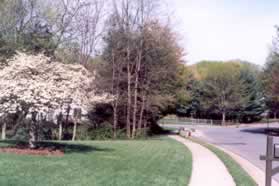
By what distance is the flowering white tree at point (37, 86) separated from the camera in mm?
12609

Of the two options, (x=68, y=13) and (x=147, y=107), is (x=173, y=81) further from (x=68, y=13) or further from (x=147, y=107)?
(x=68, y=13)

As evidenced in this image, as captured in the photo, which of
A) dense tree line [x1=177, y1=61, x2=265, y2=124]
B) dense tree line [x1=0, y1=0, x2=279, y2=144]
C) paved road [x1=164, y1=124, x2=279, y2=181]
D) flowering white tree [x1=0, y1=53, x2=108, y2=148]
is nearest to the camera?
flowering white tree [x1=0, y1=53, x2=108, y2=148]

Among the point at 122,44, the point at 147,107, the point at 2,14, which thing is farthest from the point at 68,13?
the point at 147,107

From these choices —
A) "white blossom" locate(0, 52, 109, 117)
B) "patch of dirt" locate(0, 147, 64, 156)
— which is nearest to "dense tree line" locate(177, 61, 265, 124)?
"white blossom" locate(0, 52, 109, 117)

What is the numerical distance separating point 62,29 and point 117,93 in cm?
596

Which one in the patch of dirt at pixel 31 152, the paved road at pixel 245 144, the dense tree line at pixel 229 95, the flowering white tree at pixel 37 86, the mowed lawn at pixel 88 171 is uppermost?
the dense tree line at pixel 229 95

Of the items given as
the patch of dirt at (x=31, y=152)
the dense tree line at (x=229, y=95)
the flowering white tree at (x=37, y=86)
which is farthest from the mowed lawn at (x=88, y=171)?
the dense tree line at (x=229, y=95)

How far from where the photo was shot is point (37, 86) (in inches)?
→ 496

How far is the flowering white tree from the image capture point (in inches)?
496

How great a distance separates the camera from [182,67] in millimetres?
35188

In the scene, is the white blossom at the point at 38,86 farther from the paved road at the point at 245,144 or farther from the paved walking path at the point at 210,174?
the paved road at the point at 245,144

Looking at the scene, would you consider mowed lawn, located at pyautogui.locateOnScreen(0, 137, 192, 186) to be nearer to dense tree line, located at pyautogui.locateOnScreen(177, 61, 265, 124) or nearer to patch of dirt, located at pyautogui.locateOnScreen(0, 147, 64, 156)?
patch of dirt, located at pyautogui.locateOnScreen(0, 147, 64, 156)

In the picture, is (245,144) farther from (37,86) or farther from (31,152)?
(37,86)

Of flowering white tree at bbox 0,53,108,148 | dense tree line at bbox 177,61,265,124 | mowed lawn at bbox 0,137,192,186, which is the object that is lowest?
mowed lawn at bbox 0,137,192,186
